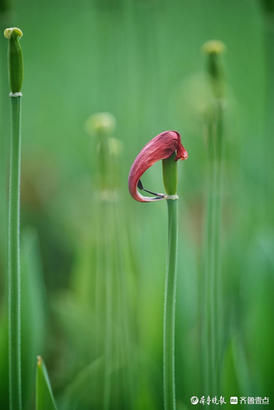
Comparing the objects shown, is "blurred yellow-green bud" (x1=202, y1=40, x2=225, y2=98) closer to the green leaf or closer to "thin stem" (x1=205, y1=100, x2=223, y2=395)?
"thin stem" (x1=205, y1=100, x2=223, y2=395)

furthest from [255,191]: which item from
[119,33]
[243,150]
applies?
[119,33]

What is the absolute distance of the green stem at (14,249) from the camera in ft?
0.84

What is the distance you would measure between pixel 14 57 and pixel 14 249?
0.08 m

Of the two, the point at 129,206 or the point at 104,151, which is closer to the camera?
the point at 104,151

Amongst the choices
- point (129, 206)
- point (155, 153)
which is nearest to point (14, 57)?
point (155, 153)

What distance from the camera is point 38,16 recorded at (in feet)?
1.86

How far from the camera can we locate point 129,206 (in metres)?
0.61

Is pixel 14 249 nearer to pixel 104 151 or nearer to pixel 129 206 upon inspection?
pixel 104 151

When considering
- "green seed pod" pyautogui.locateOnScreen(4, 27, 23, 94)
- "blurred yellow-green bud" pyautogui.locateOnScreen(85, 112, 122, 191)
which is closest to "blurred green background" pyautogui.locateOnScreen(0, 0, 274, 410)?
"blurred yellow-green bud" pyautogui.locateOnScreen(85, 112, 122, 191)

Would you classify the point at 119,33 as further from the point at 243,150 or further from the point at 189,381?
the point at 189,381

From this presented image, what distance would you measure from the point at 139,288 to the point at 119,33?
0.31 meters

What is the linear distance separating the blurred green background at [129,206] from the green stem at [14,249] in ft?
0.24

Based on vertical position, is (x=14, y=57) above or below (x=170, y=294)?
above

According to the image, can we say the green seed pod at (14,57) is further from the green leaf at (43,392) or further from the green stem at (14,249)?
the green leaf at (43,392)
